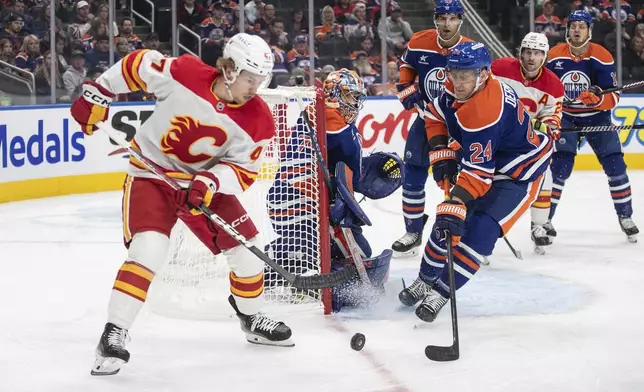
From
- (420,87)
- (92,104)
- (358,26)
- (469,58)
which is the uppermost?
(469,58)

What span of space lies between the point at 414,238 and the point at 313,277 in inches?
63.7

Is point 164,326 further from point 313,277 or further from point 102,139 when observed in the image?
point 102,139

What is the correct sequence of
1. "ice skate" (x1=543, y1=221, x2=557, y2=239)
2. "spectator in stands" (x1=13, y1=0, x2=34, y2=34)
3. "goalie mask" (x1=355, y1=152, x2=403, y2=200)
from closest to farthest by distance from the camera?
"goalie mask" (x1=355, y1=152, x2=403, y2=200), "ice skate" (x1=543, y1=221, x2=557, y2=239), "spectator in stands" (x1=13, y1=0, x2=34, y2=34)

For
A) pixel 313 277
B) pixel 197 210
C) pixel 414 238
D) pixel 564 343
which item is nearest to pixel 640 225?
pixel 414 238

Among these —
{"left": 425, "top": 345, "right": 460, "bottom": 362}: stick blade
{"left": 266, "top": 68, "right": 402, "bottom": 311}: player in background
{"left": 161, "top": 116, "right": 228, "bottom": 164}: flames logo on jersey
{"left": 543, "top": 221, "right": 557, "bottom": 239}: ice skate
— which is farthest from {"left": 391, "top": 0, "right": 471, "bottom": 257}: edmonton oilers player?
{"left": 161, "top": 116, "right": 228, "bottom": 164}: flames logo on jersey

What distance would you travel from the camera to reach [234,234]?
126 inches

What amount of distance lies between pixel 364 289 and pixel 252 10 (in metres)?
4.45

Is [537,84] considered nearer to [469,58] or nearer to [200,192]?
[469,58]

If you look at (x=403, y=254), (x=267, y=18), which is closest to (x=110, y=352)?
(x=403, y=254)

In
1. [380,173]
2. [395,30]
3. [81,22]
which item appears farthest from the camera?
[395,30]

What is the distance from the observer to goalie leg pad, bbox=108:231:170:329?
3.03 m

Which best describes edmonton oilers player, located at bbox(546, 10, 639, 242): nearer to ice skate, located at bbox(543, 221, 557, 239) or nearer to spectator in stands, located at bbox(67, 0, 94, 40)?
ice skate, located at bbox(543, 221, 557, 239)

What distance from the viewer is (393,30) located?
27.1ft

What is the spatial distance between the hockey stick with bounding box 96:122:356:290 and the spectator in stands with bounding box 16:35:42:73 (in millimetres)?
4201
